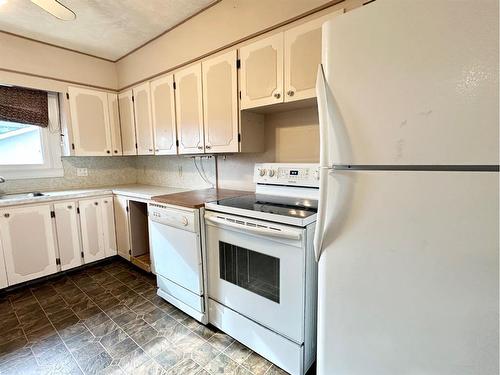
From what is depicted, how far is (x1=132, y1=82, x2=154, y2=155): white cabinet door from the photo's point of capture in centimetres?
280

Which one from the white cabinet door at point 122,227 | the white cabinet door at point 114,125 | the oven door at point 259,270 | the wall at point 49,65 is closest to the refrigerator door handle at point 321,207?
the oven door at point 259,270

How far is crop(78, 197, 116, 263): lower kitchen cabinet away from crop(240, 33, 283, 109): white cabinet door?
2.13m

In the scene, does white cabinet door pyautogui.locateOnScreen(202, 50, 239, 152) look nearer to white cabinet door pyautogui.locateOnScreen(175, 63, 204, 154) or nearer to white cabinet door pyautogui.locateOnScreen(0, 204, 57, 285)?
white cabinet door pyautogui.locateOnScreen(175, 63, 204, 154)

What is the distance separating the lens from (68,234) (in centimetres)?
269

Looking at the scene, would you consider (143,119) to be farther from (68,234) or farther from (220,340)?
(220,340)

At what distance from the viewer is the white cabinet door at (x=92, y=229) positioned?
9.14ft

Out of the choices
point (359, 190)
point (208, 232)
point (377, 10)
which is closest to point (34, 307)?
point (208, 232)

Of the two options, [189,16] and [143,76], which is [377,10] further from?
[143,76]

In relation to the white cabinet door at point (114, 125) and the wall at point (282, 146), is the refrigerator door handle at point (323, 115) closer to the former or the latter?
the wall at point (282, 146)

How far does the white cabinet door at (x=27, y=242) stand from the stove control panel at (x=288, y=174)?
224cm

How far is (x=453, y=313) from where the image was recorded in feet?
2.59

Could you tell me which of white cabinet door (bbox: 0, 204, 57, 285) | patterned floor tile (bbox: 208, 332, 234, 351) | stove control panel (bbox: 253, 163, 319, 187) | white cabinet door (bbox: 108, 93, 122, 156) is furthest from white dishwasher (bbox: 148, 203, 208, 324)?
white cabinet door (bbox: 108, 93, 122, 156)

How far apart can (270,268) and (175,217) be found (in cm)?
87

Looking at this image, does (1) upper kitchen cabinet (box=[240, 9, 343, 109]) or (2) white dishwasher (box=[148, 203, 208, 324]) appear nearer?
(1) upper kitchen cabinet (box=[240, 9, 343, 109])
